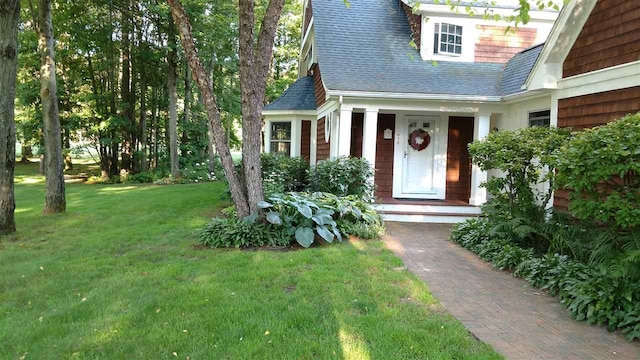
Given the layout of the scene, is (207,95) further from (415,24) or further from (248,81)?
(415,24)

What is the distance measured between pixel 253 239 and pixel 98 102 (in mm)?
15834

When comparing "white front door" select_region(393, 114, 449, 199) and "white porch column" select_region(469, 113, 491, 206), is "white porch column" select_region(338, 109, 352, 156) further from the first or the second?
"white porch column" select_region(469, 113, 491, 206)

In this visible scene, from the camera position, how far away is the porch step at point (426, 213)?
30.9ft

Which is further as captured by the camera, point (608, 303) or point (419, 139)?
point (419, 139)

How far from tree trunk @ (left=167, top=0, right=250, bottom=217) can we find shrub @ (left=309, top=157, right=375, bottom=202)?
8.07 feet

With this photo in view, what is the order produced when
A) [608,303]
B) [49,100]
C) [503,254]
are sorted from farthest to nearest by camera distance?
[49,100] < [503,254] < [608,303]

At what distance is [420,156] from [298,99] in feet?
14.8

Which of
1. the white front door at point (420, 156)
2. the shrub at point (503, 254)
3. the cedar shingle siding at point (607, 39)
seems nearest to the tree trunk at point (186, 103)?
the white front door at point (420, 156)

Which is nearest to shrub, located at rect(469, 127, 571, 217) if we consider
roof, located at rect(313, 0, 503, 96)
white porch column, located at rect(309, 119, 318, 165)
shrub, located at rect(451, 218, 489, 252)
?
shrub, located at rect(451, 218, 489, 252)

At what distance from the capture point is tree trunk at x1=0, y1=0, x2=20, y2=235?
703 cm

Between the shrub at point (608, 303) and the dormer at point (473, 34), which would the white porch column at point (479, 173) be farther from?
the shrub at point (608, 303)

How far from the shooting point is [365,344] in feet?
10.9

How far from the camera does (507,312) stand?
413cm

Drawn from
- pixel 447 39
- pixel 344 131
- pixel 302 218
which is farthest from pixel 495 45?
pixel 302 218
